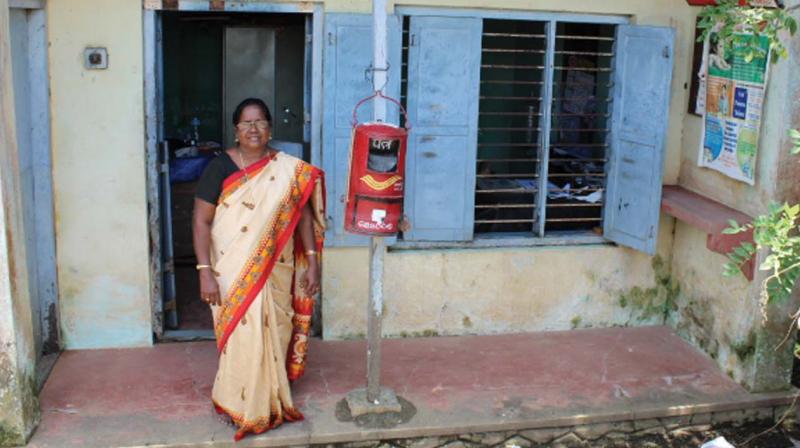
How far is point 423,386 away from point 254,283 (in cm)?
134

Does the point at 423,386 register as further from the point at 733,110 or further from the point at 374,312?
the point at 733,110

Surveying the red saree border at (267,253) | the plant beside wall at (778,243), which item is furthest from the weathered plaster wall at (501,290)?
the plant beside wall at (778,243)

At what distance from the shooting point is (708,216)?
5.82 meters

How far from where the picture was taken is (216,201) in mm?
5004

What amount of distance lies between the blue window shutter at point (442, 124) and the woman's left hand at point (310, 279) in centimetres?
108

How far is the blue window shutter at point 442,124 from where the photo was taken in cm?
596

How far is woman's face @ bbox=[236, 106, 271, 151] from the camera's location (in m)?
4.94

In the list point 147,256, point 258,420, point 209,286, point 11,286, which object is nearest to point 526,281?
point 258,420

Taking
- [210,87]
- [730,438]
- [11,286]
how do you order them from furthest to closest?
→ [210,87]
[730,438]
[11,286]

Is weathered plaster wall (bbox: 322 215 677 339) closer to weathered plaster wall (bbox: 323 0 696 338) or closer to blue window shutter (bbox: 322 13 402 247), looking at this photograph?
weathered plaster wall (bbox: 323 0 696 338)

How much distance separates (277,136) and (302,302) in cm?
354

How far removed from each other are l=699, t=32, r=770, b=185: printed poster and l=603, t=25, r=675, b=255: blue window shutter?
285 mm

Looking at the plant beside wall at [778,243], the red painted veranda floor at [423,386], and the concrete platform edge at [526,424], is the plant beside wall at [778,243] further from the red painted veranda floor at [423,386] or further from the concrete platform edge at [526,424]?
the red painted veranda floor at [423,386]

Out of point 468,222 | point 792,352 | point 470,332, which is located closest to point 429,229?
point 468,222
